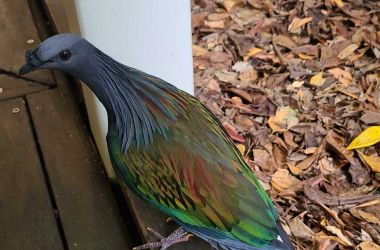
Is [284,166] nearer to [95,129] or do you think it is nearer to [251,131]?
[251,131]

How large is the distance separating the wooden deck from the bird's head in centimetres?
46

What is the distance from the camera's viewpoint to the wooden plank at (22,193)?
2084 mm

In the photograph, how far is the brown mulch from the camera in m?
2.32

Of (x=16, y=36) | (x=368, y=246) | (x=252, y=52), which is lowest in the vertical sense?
(x=368, y=246)

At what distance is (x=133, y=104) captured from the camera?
184 cm

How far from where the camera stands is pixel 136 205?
6.95 feet

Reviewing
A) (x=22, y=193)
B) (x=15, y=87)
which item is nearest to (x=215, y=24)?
(x=15, y=87)

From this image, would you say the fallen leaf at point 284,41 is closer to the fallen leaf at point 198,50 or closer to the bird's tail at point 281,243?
the fallen leaf at point 198,50

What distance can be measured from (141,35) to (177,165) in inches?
18.9

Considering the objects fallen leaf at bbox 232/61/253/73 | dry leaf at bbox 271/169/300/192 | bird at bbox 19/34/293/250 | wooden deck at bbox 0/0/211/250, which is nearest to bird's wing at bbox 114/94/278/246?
bird at bbox 19/34/293/250

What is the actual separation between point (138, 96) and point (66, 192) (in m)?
0.59

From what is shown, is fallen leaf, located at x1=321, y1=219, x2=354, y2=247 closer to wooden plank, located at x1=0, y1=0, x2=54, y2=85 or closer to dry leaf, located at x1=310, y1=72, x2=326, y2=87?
dry leaf, located at x1=310, y1=72, x2=326, y2=87

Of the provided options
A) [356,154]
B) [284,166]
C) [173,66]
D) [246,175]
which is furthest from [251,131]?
[246,175]

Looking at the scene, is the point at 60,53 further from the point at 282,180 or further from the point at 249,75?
the point at 249,75
